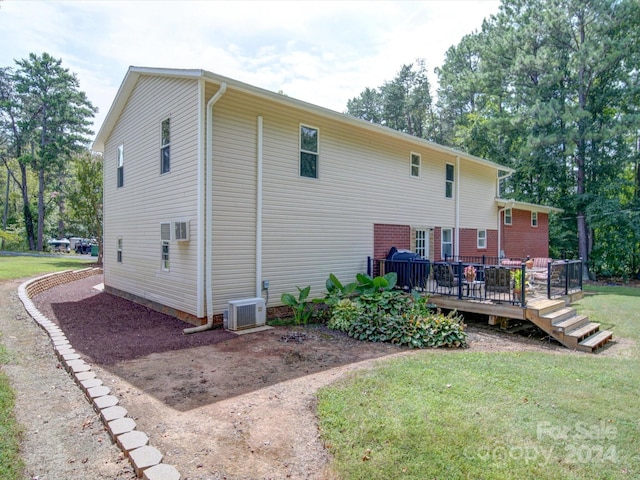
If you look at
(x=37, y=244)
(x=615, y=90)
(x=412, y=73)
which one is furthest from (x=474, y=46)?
(x=37, y=244)

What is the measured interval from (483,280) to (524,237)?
11290 millimetres

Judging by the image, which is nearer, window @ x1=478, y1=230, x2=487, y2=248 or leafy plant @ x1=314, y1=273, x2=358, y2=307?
leafy plant @ x1=314, y1=273, x2=358, y2=307

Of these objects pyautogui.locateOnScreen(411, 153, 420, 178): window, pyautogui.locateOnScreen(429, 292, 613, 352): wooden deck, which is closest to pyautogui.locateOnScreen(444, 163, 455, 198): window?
pyautogui.locateOnScreen(411, 153, 420, 178): window

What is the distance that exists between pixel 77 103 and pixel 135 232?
23.5m

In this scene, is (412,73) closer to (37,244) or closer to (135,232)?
(135,232)

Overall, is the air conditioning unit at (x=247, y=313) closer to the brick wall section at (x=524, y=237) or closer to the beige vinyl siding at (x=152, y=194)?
the beige vinyl siding at (x=152, y=194)

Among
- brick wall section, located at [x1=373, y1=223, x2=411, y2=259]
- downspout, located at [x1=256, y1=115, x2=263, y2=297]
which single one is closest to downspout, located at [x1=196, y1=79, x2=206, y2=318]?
downspout, located at [x1=256, y1=115, x2=263, y2=297]

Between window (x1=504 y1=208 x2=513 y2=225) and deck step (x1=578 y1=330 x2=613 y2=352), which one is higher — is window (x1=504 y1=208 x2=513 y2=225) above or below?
above

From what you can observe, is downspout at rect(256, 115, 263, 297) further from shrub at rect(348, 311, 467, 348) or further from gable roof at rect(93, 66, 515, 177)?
shrub at rect(348, 311, 467, 348)

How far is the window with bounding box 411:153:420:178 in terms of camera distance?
11.8 m

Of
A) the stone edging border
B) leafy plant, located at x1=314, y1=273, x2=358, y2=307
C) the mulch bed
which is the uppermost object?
leafy plant, located at x1=314, y1=273, x2=358, y2=307

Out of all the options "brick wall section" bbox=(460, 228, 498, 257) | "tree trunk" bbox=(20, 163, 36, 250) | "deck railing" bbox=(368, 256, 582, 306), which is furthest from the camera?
"tree trunk" bbox=(20, 163, 36, 250)

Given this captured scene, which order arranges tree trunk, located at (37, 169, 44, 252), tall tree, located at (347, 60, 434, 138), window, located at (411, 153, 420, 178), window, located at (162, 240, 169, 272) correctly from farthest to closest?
tall tree, located at (347, 60, 434, 138)
tree trunk, located at (37, 169, 44, 252)
window, located at (411, 153, 420, 178)
window, located at (162, 240, 169, 272)

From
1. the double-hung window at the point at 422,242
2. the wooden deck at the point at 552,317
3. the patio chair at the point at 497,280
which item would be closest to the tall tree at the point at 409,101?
the double-hung window at the point at 422,242
